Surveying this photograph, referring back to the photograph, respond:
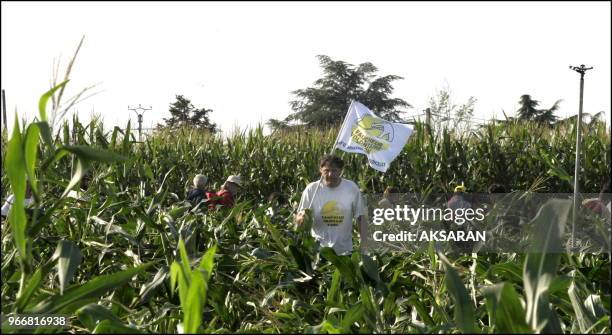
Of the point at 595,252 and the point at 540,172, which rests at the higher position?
the point at 540,172

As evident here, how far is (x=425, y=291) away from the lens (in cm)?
252

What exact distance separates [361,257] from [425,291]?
255 millimetres

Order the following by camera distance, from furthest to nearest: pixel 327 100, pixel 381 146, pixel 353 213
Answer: pixel 327 100, pixel 381 146, pixel 353 213

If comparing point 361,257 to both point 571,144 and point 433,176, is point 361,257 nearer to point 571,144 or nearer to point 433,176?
point 433,176

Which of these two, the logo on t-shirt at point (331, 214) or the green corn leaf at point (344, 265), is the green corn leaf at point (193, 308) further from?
the logo on t-shirt at point (331, 214)

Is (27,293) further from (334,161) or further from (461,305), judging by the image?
(334,161)

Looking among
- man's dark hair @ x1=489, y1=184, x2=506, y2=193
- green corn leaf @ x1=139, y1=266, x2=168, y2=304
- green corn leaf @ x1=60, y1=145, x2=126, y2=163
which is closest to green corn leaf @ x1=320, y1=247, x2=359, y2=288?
green corn leaf @ x1=139, y1=266, x2=168, y2=304

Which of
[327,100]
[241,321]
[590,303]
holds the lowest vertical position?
[241,321]

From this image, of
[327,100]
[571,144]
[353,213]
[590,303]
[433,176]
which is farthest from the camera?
[327,100]

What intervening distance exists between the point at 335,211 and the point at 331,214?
3 centimetres

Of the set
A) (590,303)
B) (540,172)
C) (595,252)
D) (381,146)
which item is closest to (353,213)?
(595,252)

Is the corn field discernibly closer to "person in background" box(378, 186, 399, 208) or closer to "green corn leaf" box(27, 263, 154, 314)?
"green corn leaf" box(27, 263, 154, 314)

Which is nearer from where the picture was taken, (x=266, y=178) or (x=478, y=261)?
(x=478, y=261)

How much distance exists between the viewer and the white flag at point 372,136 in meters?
7.54
